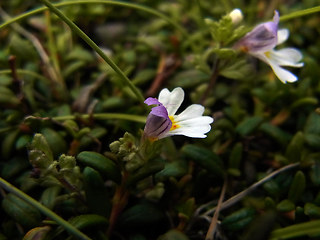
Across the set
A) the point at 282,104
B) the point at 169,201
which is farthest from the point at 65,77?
the point at 282,104

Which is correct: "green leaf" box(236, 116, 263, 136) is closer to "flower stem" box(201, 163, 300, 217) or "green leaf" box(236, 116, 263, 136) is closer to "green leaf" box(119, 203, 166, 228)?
"flower stem" box(201, 163, 300, 217)

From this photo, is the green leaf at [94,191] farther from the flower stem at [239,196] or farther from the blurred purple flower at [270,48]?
the blurred purple flower at [270,48]

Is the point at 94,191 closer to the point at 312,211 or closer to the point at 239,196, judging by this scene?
the point at 239,196

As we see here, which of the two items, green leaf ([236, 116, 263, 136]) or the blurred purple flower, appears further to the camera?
green leaf ([236, 116, 263, 136])

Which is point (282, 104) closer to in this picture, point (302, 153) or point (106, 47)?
point (302, 153)

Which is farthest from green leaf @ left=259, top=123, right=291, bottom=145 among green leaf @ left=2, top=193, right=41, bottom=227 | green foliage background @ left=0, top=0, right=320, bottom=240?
green leaf @ left=2, top=193, right=41, bottom=227

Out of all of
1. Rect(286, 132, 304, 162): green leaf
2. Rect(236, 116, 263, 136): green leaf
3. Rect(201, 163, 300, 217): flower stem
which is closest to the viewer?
Rect(201, 163, 300, 217): flower stem
